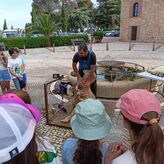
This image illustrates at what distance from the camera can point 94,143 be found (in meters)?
1.63

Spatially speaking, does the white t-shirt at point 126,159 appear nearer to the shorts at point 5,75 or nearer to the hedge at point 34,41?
the shorts at point 5,75

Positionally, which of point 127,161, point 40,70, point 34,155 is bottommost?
point 40,70

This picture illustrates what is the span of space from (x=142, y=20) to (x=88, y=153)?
32858 mm

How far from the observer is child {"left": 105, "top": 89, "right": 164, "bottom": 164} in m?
1.45

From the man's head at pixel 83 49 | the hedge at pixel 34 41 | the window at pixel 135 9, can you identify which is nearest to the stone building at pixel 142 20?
the window at pixel 135 9

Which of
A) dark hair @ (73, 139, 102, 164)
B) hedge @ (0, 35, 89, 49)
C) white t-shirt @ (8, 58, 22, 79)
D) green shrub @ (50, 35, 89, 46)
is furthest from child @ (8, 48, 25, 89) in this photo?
green shrub @ (50, 35, 89, 46)

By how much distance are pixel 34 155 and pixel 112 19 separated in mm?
48249

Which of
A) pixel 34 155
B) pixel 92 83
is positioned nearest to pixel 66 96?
pixel 92 83

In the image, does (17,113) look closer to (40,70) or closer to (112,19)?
(40,70)

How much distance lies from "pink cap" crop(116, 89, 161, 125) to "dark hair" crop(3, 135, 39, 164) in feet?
2.09

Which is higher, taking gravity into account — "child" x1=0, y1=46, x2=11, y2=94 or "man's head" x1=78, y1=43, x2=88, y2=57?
"man's head" x1=78, y1=43, x2=88, y2=57

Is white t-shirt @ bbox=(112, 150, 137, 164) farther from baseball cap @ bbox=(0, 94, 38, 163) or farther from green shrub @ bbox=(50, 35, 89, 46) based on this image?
green shrub @ bbox=(50, 35, 89, 46)

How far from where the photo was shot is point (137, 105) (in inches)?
61.4

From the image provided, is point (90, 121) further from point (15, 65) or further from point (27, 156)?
point (15, 65)
